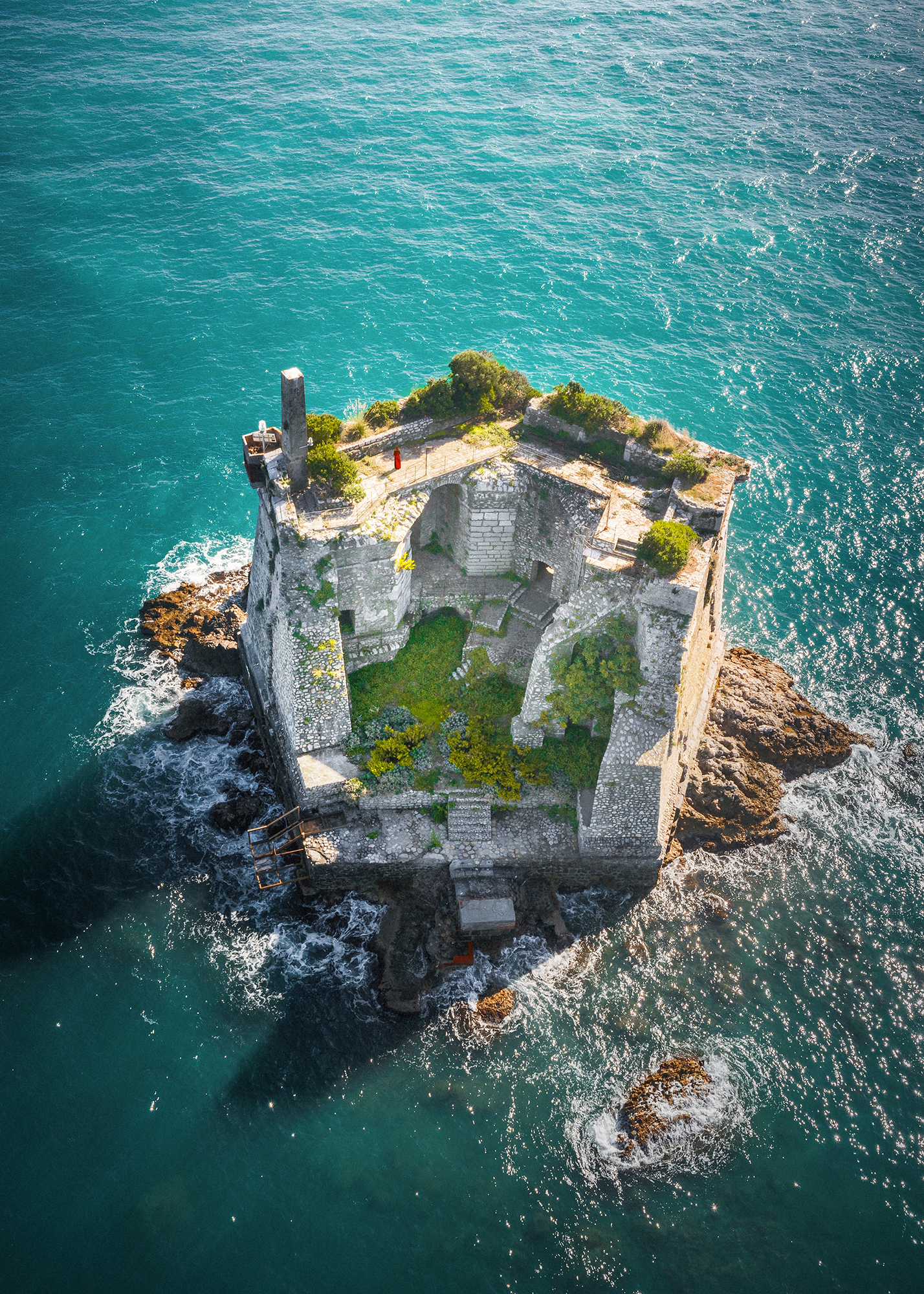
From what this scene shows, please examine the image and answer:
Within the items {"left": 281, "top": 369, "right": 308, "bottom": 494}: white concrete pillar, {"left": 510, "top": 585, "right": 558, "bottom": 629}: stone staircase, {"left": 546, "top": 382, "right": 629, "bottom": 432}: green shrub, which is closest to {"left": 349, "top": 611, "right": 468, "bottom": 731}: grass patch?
{"left": 510, "top": 585, "right": 558, "bottom": 629}: stone staircase

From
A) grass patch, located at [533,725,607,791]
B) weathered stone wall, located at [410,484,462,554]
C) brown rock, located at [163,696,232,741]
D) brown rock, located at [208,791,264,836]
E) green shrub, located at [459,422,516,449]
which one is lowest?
brown rock, located at [208,791,264,836]

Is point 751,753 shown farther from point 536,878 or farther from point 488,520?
point 488,520

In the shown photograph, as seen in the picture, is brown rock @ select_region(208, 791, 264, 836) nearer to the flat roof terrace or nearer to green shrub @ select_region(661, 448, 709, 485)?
the flat roof terrace

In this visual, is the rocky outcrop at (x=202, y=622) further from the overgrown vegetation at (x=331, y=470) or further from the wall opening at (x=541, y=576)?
the wall opening at (x=541, y=576)

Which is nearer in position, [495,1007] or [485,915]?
[495,1007]

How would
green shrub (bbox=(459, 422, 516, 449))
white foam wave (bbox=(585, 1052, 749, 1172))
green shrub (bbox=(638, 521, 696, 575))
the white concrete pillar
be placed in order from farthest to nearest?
green shrub (bbox=(459, 422, 516, 449)) < the white concrete pillar < green shrub (bbox=(638, 521, 696, 575)) < white foam wave (bbox=(585, 1052, 749, 1172))

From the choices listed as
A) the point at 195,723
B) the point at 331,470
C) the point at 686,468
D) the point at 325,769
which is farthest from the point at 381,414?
the point at 195,723
